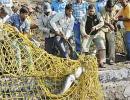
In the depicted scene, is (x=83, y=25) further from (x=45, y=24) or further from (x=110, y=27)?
(x=45, y=24)

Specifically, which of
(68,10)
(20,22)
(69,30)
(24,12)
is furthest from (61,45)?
(24,12)

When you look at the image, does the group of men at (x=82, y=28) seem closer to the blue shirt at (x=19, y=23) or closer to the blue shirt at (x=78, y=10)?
the blue shirt at (x=19, y=23)

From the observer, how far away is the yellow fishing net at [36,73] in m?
12.2

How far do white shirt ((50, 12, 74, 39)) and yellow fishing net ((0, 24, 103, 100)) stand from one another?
1.87m

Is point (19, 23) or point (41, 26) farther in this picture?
point (41, 26)

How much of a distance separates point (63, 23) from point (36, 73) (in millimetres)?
2619

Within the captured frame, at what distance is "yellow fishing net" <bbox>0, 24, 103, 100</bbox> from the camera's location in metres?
12.2

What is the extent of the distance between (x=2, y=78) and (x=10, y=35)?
94 cm

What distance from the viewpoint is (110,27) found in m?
15.1

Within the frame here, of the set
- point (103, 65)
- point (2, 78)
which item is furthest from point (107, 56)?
point (2, 78)

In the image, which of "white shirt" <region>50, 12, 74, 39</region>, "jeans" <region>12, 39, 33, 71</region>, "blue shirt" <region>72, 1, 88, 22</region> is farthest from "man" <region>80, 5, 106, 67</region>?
"jeans" <region>12, 39, 33, 71</region>

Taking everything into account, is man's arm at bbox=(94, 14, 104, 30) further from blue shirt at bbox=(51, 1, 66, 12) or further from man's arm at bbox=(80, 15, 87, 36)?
blue shirt at bbox=(51, 1, 66, 12)

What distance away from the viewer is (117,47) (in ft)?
55.2

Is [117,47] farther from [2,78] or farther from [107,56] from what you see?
[2,78]
